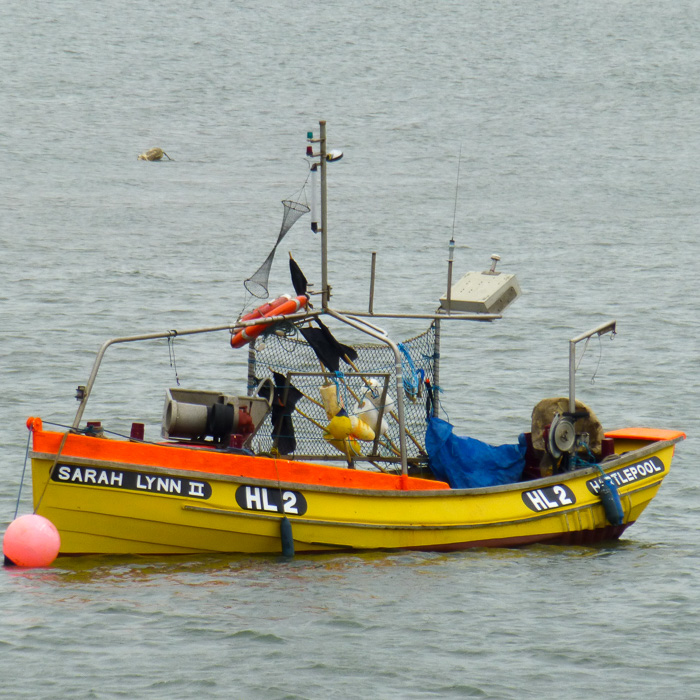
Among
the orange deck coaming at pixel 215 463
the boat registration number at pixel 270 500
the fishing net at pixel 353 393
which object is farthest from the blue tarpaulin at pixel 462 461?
the boat registration number at pixel 270 500

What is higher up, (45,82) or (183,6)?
(183,6)

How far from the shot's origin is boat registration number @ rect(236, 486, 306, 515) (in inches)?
452

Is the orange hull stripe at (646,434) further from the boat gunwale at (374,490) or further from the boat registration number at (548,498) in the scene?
the boat registration number at (548,498)

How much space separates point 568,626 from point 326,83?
47558 millimetres

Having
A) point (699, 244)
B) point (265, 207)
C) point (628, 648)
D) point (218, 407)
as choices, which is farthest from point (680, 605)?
point (265, 207)

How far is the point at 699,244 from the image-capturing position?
34562mm

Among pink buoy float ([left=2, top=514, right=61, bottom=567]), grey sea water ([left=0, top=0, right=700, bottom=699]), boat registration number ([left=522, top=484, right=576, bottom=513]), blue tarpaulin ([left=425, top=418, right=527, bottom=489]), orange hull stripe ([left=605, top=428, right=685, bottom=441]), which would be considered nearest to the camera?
grey sea water ([left=0, top=0, right=700, bottom=699])

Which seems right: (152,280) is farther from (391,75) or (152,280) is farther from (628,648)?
(391,75)

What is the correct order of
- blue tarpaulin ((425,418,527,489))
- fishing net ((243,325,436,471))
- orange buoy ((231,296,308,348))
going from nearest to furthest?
orange buoy ((231,296,308,348))
fishing net ((243,325,436,471))
blue tarpaulin ((425,418,527,489))

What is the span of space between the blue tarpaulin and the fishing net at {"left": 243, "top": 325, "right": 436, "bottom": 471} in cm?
23

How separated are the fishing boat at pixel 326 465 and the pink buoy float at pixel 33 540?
0.62 ft

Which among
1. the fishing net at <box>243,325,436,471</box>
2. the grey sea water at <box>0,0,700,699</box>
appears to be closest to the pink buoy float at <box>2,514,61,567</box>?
the grey sea water at <box>0,0,700,699</box>

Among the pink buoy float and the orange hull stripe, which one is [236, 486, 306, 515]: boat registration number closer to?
the pink buoy float

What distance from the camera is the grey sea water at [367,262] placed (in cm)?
1066
